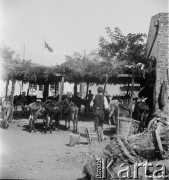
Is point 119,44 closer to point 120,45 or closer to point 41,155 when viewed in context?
point 120,45

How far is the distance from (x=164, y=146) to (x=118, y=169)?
1.27 metres

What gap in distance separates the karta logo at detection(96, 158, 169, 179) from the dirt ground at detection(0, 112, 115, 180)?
1.49 meters

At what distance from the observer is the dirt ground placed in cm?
765

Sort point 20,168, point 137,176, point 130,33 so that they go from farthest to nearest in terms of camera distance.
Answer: point 130,33 < point 20,168 < point 137,176

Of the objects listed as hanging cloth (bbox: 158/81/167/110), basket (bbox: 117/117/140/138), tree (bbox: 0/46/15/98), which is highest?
tree (bbox: 0/46/15/98)

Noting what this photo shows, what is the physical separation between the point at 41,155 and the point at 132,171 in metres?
4.61

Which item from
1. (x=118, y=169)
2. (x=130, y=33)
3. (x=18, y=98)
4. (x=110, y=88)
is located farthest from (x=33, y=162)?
(x=110, y=88)

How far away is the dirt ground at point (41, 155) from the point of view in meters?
7.65

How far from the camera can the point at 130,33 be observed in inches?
1164

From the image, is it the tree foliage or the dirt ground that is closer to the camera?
the dirt ground

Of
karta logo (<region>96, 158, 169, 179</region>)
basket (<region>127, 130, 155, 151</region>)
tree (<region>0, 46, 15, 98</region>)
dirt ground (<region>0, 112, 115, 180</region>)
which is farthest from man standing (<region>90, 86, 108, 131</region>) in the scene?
tree (<region>0, 46, 15, 98</region>)

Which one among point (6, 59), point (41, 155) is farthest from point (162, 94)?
point (6, 59)

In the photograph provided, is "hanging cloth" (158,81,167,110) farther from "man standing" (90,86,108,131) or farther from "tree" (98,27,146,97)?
"tree" (98,27,146,97)

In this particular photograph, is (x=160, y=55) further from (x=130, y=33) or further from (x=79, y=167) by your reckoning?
(x=130, y=33)
